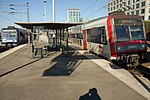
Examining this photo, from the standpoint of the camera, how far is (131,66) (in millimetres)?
11734

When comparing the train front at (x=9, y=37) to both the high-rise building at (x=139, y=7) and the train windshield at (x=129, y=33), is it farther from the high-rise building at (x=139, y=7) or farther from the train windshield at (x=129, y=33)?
the high-rise building at (x=139, y=7)

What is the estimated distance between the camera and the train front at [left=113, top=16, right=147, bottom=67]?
11.4 m

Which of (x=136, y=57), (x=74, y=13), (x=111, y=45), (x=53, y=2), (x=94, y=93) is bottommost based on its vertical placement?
(x=94, y=93)

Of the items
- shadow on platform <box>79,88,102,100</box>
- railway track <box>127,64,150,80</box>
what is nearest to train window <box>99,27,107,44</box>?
railway track <box>127,64,150,80</box>

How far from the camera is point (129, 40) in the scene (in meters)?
11.6

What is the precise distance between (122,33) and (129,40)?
624 millimetres

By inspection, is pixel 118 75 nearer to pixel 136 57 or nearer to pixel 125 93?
pixel 125 93

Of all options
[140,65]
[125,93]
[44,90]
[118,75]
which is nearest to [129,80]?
[118,75]

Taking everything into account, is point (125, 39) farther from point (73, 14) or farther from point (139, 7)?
point (139, 7)

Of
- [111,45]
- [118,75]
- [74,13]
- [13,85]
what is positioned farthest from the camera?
[74,13]

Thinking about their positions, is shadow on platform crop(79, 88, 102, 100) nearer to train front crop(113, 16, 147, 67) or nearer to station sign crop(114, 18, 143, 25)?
train front crop(113, 16, 147, 67)

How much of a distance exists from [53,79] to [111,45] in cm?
488

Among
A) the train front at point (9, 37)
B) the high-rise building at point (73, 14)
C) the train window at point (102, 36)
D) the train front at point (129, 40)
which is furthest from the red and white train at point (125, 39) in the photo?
the high-rise building at point (73, 14)

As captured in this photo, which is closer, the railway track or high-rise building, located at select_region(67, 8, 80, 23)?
the railway track
